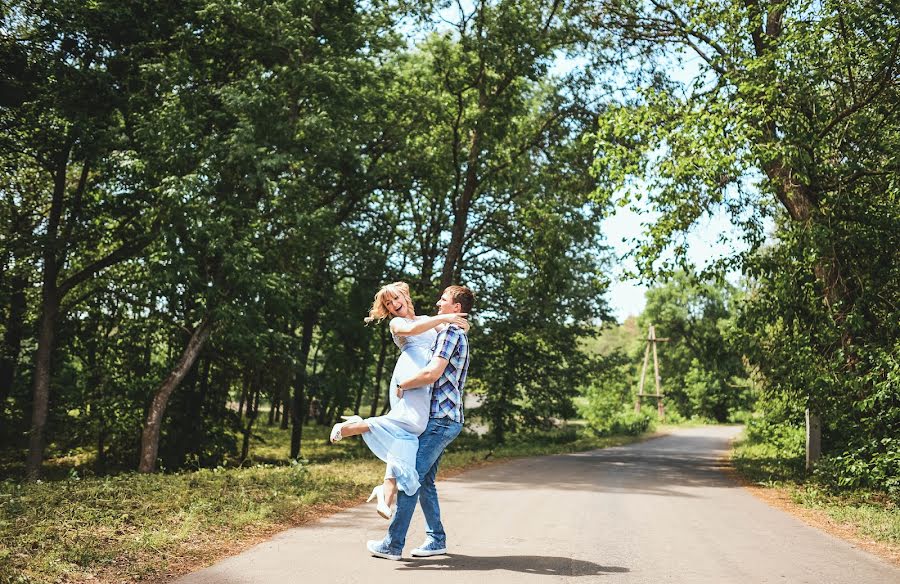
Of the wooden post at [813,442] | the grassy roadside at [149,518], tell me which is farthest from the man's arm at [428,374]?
the wooden post at [813,442]

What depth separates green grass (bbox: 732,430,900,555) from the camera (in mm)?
8117

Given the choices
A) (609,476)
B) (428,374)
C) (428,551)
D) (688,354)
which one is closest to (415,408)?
(428,374)

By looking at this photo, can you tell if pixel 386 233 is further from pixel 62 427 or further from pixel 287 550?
pixel 287 550

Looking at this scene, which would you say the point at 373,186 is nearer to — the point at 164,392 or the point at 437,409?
the point at 164,392

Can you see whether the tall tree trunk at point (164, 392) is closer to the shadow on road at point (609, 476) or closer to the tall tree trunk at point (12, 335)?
the tall tree trunk at point (12, 335)

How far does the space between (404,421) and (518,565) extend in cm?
148

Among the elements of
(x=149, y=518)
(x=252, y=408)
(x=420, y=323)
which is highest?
(x=420, y=323)

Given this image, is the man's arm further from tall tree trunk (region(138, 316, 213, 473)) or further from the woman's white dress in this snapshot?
tall tree trunk (region(138, 316, 213, 473))

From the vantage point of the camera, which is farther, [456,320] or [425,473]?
[425,473]

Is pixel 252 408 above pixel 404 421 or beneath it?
beneath

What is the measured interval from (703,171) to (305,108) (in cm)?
939

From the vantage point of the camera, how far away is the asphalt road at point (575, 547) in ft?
17.3

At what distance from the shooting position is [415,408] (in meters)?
5.42

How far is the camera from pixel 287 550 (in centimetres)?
599
